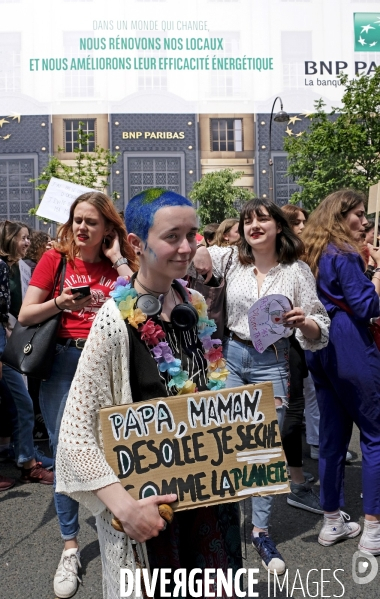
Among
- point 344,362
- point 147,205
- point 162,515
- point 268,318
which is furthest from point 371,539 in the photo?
point 147,205

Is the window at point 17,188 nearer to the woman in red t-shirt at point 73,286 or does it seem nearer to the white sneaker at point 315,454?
the white sneaker at point 315,454

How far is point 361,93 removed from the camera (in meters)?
18.9

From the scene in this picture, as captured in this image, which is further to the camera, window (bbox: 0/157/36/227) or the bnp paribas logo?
window (bbox: 0/157/36/227)

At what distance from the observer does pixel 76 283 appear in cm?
284

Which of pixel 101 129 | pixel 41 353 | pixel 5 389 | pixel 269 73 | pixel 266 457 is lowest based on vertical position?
pixel 5 389

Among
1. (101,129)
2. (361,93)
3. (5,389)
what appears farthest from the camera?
(101,129)

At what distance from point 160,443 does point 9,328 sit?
311 cm

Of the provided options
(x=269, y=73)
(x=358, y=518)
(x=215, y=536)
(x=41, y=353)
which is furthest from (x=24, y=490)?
(x=269, y=73)

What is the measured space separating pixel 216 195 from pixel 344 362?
29.1 m

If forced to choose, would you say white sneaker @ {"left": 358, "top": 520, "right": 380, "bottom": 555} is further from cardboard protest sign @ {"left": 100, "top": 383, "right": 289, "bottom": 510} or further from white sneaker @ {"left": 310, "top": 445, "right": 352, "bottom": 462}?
cardboard protest sign @ {"left": 100, "top": 383, "right": 289, "bottom": 510}

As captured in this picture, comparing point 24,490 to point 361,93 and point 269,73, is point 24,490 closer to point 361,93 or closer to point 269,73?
point 361,93

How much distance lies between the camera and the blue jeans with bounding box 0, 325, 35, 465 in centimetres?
430

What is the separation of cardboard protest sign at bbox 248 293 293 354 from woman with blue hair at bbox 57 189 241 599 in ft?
3.16

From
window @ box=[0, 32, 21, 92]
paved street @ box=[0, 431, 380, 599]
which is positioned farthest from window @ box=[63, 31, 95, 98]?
paved street @ box=[0, 431, 380, 599]
